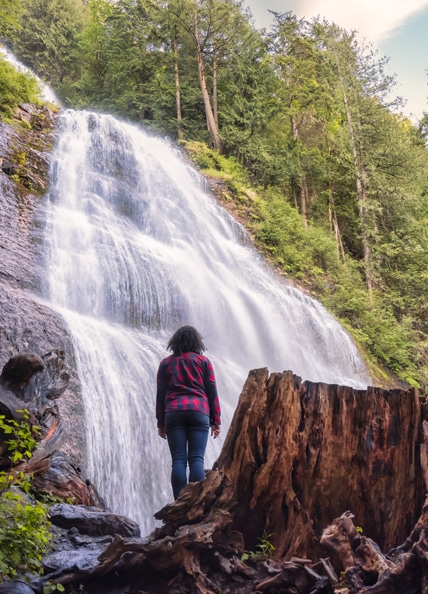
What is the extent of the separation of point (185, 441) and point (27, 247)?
293 inches

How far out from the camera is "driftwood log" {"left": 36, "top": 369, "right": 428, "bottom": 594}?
2.79 m

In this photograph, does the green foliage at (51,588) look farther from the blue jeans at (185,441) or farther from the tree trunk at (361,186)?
the tree trunk at (361,186)

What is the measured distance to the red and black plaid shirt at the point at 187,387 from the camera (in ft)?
12.6

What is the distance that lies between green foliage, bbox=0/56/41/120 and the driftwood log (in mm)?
14124

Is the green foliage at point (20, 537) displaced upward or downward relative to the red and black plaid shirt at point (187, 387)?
downward

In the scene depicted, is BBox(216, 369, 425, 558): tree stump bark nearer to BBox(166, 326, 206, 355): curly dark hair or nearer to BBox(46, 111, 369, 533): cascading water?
BBox(166, 326, 206, 355): curly dark hair

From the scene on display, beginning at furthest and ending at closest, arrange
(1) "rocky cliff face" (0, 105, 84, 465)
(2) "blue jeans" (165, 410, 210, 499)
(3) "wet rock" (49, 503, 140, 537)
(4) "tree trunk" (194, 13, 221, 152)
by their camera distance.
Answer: (4) "tree trunk" (194, 13, 221, 152) < (1) "rocky cliff face" (0, 105, 84, 465) < (2) "blue jeans" (165, 410, 210, 499) < (3) "wet rock" (49, 503, 140, 537)

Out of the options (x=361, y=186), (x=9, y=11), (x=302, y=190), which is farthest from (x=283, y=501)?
(x=302, y=190)

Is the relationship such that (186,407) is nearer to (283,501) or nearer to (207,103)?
(283,501)

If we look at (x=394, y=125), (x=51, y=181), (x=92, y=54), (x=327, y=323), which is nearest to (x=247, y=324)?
(x=327, y=323)

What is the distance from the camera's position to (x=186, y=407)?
378cm

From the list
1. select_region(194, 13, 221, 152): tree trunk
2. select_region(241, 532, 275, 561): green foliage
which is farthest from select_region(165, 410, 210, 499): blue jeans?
select_region(194, 13, 221, 152): tree trunk

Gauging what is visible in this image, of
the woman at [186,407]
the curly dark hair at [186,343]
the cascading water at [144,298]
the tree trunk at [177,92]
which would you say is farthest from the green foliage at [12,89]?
the woman at [186,407]

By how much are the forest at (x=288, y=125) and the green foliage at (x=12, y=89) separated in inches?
276
